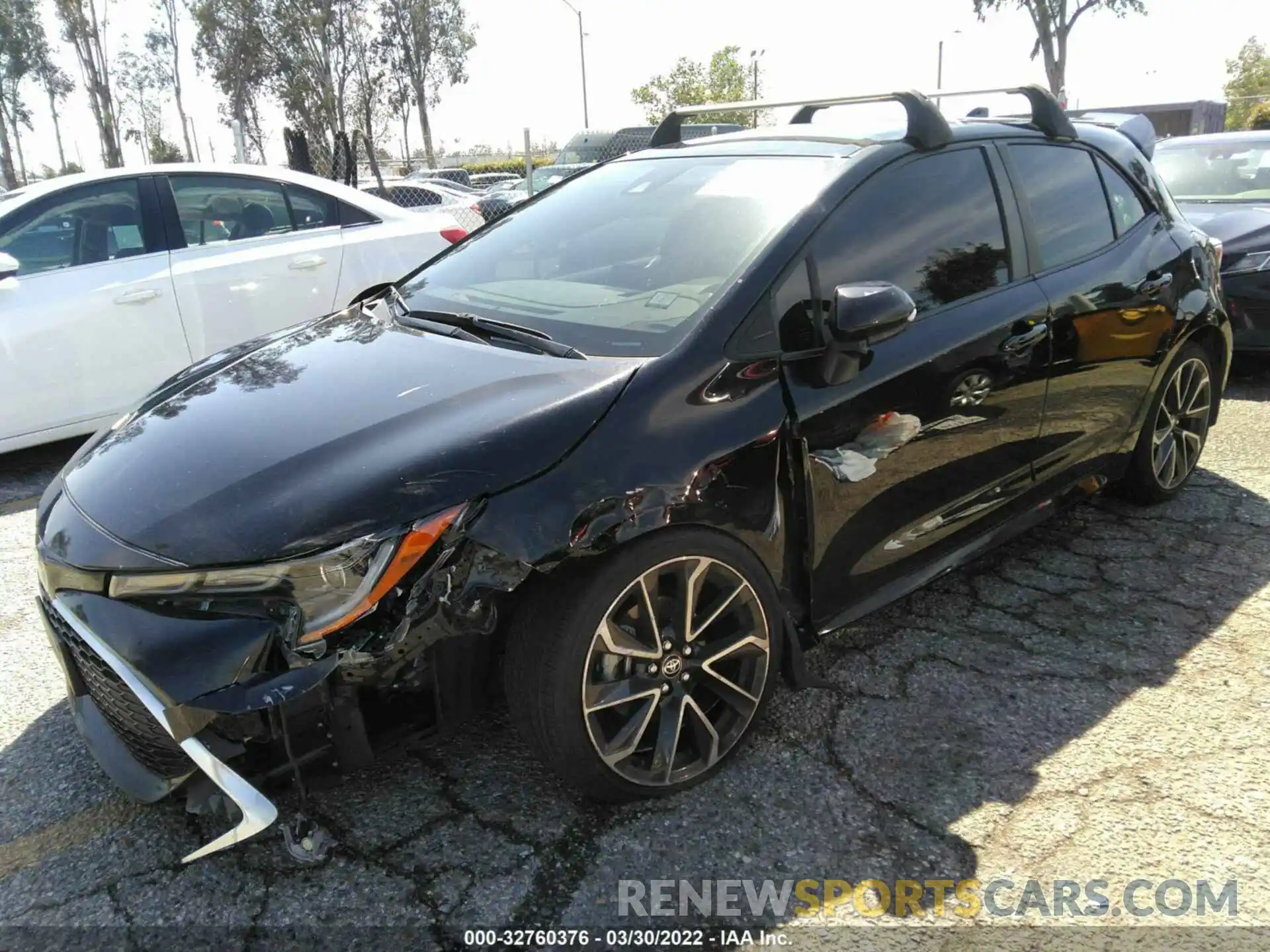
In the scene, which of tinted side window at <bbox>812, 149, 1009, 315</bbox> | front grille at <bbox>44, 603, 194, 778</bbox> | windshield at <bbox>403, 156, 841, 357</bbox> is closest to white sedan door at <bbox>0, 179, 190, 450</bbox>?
windshield at <bbox>403, 156, 841, 357</bbox>

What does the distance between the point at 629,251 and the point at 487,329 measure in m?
0.52

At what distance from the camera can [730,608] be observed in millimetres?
2256

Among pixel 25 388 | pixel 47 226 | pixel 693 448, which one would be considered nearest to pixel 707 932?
pixel 693 448

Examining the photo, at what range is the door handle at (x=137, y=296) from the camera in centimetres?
482

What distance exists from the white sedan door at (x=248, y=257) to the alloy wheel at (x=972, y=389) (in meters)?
3.83

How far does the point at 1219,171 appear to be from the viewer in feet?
23.1

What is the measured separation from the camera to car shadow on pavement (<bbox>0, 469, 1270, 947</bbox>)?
6.52 feet

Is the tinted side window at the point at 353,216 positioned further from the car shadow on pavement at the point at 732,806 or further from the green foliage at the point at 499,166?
the green foliage at the point at 499,166

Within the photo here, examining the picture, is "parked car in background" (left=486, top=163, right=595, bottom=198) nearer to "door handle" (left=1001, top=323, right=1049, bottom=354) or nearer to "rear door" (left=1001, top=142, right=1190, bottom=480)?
"rear door" (left=1001, top=142, right=1190, bottom=480)

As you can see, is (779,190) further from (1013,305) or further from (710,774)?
(710,774)

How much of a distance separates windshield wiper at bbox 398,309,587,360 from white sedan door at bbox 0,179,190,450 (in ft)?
9.05

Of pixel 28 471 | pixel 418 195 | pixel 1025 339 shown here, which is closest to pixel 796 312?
pixel 1025 339

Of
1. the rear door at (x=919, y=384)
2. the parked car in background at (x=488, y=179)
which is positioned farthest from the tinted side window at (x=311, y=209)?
the parked car in background at (x=488, y=179)

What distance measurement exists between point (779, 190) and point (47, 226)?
13.4 feet
